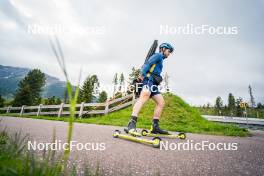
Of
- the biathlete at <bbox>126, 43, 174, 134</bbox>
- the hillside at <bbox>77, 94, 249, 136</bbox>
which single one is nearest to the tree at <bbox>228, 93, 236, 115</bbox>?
the hillside at <bbox>77, 94, 249, 136</bbox>

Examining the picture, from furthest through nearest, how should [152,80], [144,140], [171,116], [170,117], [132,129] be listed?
[171,116] → [170,117] → [152,80] → [132,129] → [144,140]

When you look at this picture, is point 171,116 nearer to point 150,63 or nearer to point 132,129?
point 150,63

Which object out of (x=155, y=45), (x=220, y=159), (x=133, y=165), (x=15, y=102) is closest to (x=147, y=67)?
(x=155, y=45)

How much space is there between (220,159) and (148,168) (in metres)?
1.24

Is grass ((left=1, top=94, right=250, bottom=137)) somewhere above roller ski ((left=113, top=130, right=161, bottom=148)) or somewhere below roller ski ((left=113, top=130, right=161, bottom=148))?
above

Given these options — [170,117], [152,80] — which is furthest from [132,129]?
[170,117]

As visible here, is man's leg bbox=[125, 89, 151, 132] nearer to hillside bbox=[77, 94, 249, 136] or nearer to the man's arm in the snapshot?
the man's arm

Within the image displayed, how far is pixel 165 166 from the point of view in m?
2.23

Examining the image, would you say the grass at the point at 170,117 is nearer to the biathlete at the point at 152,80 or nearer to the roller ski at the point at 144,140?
the biathlete at the point at 152,80

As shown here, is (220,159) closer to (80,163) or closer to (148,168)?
(148,168)

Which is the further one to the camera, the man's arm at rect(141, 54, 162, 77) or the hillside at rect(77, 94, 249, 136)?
the hillside at rect(77, 94, 249, 136)

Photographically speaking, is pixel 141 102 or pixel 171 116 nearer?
pixel 141 102

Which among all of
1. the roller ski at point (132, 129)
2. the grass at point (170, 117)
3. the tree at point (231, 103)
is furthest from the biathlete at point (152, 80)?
the tree at point (231, 103)

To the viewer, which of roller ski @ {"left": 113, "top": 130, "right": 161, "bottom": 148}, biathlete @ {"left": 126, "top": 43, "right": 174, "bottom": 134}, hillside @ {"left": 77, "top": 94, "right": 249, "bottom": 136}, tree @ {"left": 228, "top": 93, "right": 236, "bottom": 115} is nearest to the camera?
roller ski @ {"left": 113, "top": 130, "right": 161, "bottom": 148}
